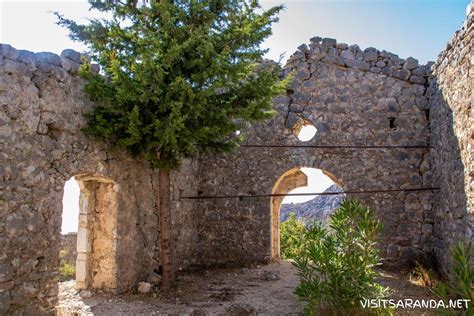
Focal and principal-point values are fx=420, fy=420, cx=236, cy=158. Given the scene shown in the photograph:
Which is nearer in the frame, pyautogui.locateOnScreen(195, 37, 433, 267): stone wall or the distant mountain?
pyautogui.locateOnScreen(195, 37, 433, 267): stone wall

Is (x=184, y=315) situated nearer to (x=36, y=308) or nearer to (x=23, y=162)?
(x=36, y=308)

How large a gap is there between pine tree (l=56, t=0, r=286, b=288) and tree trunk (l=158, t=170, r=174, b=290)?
0.91ft

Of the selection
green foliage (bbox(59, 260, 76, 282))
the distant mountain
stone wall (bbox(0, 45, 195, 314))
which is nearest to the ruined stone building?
stone wall (bbox(0, 45, 195, 314))

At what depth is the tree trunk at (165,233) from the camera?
660cm

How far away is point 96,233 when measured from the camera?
650cm

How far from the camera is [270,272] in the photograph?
802cm

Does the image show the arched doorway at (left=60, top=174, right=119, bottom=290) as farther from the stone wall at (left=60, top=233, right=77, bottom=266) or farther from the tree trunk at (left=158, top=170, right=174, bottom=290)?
the stone wall at (left=60, top=233, right=77, bottom=266)

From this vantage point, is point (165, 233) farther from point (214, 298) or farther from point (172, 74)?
point (172, 74)

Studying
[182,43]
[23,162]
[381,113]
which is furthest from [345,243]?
[381,113]

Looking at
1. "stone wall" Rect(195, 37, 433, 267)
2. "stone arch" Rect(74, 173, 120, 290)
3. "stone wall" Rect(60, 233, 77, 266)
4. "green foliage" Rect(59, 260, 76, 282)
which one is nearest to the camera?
"stone arch" Rect(74, 173, 120, 290)

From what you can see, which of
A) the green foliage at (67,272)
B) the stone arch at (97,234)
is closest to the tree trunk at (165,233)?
the stone arch at (97,234)

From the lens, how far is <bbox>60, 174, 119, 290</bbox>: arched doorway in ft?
20.8

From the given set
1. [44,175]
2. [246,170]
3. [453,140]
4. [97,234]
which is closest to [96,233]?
[97,234]

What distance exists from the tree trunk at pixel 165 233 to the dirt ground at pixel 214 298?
215 mm
